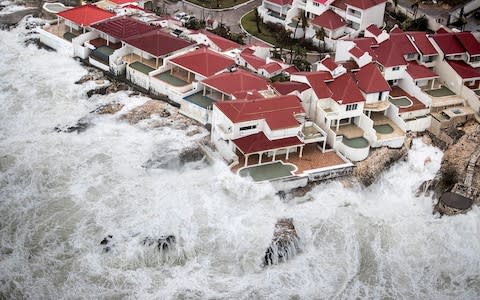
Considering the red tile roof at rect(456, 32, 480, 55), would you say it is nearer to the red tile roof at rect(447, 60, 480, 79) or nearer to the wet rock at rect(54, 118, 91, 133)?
the red tile roof at rect(447, 60, 480, 79)

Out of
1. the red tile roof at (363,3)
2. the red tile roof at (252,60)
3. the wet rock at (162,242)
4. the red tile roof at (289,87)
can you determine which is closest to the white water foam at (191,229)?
the wet rock at (162,242)

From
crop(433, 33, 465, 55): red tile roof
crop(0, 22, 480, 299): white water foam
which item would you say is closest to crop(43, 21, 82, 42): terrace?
crop(0, 22, 480, 299): white water foam

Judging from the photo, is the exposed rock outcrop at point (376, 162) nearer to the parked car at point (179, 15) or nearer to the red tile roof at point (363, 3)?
the red tile roof at point (363, 3)

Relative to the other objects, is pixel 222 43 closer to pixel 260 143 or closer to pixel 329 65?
pixel 329 65

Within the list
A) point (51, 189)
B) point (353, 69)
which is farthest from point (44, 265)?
point (353, 69)

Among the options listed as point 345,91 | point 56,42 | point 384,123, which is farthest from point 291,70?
point 56,42

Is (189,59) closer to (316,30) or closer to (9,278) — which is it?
(316,30)
